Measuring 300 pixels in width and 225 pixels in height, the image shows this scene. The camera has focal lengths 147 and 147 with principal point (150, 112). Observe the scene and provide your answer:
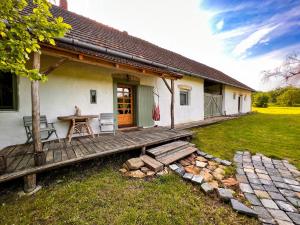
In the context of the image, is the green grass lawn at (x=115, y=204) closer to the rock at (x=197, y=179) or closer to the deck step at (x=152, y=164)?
the rock at (x=197, y=179)

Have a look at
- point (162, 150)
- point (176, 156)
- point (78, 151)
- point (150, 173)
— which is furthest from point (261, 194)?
point (78, 151)

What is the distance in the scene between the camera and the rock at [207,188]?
8.39 ft

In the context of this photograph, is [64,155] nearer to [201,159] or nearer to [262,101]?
[201,159]

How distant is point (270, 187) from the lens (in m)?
2.75

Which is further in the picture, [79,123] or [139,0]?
[139,0]

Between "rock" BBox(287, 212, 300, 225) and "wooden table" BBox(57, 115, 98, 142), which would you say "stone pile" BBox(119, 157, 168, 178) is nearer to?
"wooden table" BBox(57, 115, 98, 142)

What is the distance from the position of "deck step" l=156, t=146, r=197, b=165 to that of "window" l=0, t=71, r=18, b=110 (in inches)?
156

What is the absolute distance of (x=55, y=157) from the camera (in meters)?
2.94

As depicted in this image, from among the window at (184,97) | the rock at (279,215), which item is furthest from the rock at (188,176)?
the window at (184,97)

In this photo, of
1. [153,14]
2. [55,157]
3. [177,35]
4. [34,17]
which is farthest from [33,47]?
[177,35]

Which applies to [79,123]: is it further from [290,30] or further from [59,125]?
[290,30]

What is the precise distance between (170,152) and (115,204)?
2.11m

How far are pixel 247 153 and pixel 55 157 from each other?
504 centimetres

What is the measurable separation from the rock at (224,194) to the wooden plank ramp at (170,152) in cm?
118
